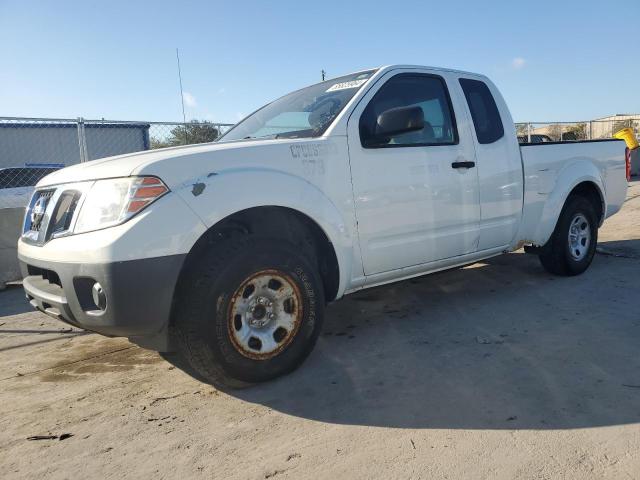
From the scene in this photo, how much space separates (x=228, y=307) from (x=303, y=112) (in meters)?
1.72

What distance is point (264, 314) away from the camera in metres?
2.98

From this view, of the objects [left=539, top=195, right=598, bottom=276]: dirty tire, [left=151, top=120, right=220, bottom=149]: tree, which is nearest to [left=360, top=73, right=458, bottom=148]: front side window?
[left=539, top=195, right=598, bottom=276]: dirty tire

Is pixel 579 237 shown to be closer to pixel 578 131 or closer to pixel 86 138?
pixel 86 138

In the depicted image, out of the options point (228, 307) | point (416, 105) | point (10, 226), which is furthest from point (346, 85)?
point (10, 226)

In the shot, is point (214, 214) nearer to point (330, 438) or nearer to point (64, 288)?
point (64, 288)

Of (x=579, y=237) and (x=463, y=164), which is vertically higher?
(x=463, y=164)

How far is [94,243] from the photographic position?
253 centimetres

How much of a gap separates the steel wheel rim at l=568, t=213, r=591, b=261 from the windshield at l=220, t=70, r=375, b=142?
2861 millimetres

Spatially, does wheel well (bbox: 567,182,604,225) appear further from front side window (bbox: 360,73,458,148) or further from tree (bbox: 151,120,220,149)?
tree (bbox: 151,120,220,149)

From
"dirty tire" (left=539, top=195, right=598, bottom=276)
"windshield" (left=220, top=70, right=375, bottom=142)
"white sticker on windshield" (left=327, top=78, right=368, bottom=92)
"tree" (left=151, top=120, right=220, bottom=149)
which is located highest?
"tree" (left=151, top=120, right=220, bottom=149)

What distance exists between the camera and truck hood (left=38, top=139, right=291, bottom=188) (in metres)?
2.63

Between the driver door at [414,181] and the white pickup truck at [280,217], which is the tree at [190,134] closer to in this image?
the white pickup truck at [280,217]

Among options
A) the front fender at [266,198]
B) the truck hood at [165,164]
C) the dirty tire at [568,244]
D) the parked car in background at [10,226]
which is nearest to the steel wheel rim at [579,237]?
the dirty tire at [568,244]

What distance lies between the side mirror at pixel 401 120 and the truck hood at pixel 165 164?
2.19 ft
